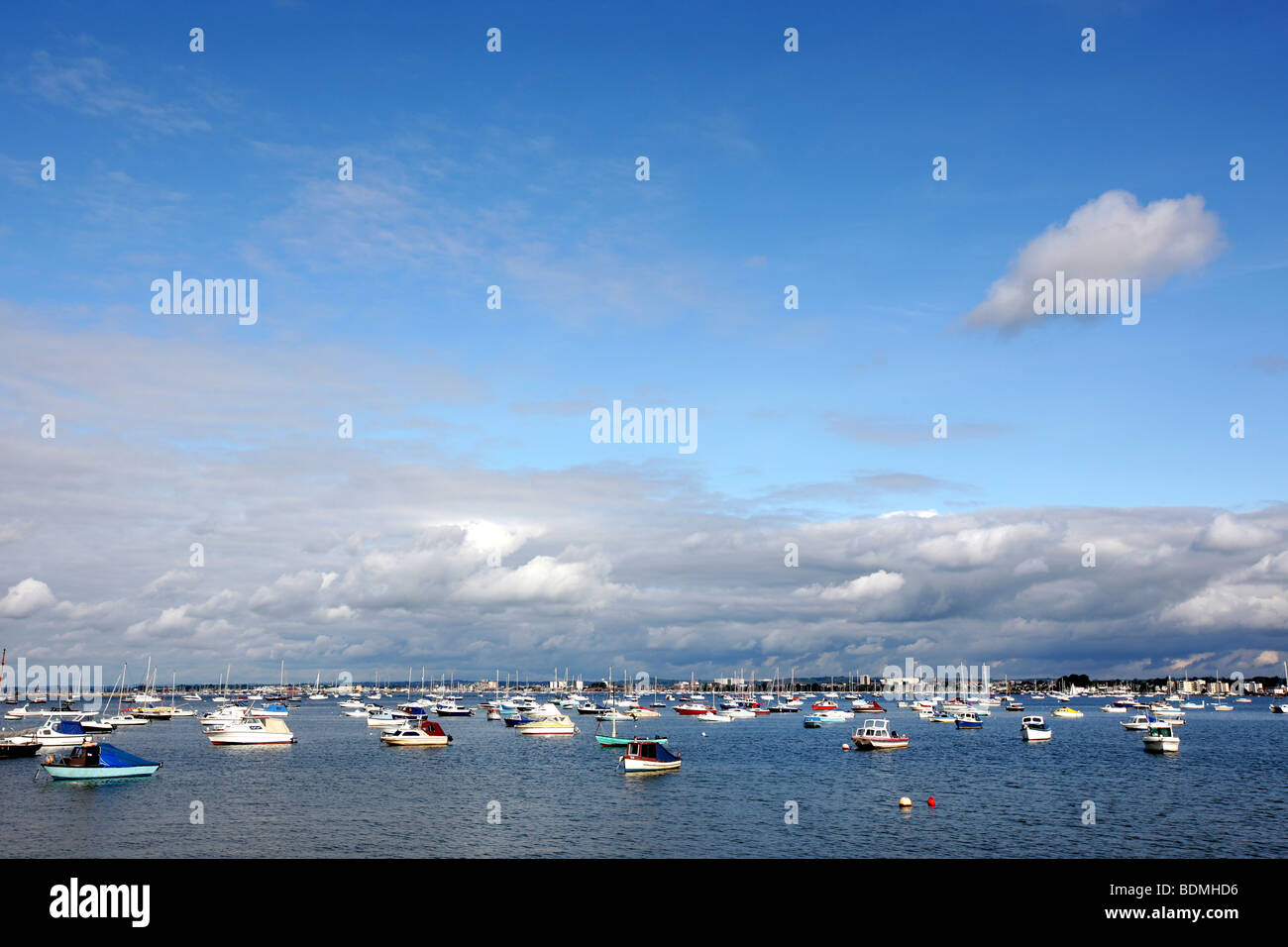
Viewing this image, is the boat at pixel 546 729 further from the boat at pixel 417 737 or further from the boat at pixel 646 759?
the boat at pixel 646 759

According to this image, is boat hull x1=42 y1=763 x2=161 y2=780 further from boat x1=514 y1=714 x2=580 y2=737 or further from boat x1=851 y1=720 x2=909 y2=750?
boat x1=851 y1=720 x2=909 y2=750

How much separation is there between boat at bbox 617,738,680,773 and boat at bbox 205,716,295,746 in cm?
5888

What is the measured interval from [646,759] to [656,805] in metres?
18.8

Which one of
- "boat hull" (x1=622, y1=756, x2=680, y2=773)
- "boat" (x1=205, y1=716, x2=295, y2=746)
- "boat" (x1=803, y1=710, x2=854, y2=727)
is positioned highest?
"boat hull" (x1=622, y1=756, x2=680, y2=773)

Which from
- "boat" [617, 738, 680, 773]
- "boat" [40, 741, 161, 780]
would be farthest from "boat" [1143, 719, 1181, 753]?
"boat" [40, 741, 161, 780]

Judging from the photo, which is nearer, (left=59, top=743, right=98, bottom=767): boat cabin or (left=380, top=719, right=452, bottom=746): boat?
(left=59, top=743, right=98, bottom=767): boat cabin

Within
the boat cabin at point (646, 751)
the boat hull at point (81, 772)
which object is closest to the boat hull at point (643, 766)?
the boat cabin at point (646, 751)

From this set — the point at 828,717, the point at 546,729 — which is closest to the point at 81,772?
the point at 546,729

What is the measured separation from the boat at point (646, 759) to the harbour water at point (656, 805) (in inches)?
51.2

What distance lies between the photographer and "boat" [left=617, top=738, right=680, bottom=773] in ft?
262

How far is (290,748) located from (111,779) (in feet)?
132
